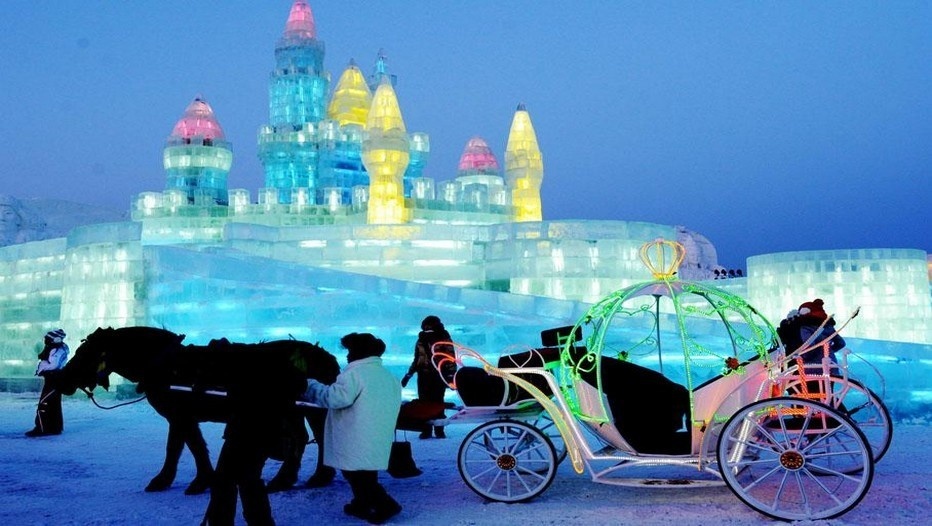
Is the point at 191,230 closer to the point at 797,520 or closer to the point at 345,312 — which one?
the point at 345,312

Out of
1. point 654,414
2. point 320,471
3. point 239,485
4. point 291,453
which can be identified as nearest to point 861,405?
point 654,414

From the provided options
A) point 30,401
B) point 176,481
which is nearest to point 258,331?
point 30,401

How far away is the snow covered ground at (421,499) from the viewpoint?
5.56 meters

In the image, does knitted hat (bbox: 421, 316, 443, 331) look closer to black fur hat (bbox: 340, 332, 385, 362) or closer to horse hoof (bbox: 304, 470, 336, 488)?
horse hoof (bbox: 304, 470, 336, 488)

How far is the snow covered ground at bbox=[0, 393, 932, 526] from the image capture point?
5.56m

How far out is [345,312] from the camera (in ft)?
47.2

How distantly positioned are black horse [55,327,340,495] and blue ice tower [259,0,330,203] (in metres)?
33.5

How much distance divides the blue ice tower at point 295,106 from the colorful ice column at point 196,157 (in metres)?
4.75

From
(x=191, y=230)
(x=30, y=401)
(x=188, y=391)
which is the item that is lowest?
(x=30, y=401)

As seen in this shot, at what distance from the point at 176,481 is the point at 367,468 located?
7.97ft

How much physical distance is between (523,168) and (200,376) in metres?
26.2

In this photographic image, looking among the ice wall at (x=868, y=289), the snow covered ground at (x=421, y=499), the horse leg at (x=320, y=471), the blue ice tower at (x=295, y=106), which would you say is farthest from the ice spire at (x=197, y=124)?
the horse leg at (x=320, y=471)

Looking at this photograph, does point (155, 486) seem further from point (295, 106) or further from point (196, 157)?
point (295, 106)

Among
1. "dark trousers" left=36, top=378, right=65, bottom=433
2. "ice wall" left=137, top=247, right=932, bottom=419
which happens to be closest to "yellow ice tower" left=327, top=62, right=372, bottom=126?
"ice wall" left=137, top=247, right=932, bottom=419
